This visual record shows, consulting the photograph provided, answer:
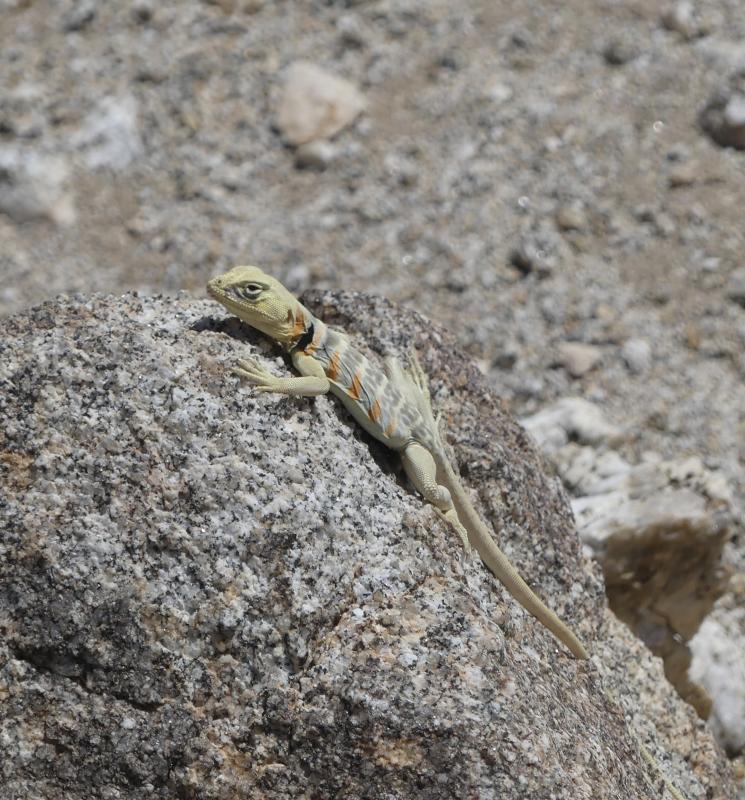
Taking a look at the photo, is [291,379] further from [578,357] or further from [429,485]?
[578,357]

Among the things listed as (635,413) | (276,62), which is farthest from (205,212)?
(635,413)

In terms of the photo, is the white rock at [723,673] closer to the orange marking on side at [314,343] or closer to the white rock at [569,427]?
the white rock at [569,427]

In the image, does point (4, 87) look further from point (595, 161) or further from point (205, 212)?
point (595, 161)

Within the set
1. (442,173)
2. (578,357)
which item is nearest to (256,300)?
(578,357)

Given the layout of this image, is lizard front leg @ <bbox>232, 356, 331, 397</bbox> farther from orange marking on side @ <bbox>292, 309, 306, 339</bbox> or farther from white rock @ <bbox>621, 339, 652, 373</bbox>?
white rock @ <bbox>621, 339, 652, 373</bbox>

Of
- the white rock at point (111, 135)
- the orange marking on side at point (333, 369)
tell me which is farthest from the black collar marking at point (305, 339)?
the white rock at point (111, 135)

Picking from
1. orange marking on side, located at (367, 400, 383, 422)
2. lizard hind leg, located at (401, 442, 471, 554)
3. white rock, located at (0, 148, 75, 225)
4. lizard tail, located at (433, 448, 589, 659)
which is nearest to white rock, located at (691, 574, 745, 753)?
lizard tail, located at (433, 448, 589, 659)

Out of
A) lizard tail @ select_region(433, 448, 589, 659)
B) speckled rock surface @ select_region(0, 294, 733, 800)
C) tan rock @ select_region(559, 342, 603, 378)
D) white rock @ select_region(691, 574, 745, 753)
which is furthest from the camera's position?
tan rock @ select_region(559, 342, 603, 378)
